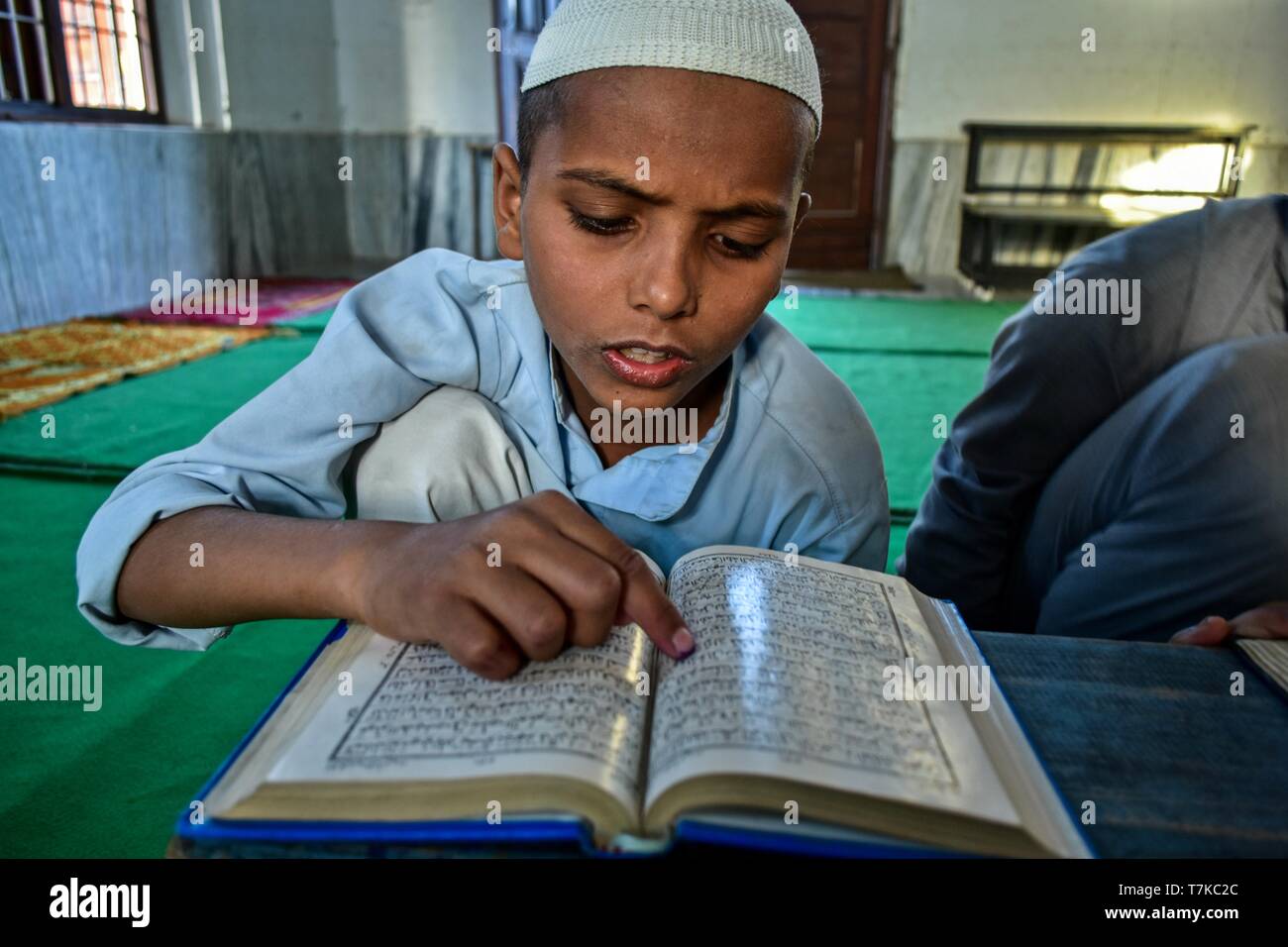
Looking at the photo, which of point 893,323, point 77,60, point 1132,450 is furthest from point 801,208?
point 77,60

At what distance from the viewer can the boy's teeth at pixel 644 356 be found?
0.84m

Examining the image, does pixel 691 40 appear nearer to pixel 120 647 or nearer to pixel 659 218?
pixel 659 218

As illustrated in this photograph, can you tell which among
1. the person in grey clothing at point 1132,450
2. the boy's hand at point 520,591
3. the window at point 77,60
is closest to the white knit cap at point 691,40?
the boy's hand at point 520,591

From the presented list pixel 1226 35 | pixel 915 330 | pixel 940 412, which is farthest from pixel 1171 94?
pixel 940 412

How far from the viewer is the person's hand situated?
0.70 metres

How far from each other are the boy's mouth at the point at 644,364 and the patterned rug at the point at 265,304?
12.0 feet

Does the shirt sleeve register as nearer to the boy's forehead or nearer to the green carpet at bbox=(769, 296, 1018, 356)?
the boy's forehead

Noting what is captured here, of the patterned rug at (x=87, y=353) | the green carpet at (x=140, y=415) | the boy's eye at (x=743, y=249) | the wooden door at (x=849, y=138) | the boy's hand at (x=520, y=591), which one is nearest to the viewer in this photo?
the boy's hand at (x=520, y=591)

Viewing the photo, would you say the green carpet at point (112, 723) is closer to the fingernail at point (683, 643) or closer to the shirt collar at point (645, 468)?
the shirt collar at point (645, 468)

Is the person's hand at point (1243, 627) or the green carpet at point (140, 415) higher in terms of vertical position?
the person's hand at point (1243, 627)

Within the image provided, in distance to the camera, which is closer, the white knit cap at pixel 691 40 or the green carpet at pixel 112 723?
the white knit cap at pixel 691 40

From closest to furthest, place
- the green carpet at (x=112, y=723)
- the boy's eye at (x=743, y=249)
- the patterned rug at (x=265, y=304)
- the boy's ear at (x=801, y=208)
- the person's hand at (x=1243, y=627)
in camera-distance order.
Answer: the person's hand at (x=1243, y=627) < the boy's eye at (x=743, y=249) < the boy's ear at (x=801, y=208) < the green carpet at (x=112, y=723) < the patterned rug at (x=265, y=304)

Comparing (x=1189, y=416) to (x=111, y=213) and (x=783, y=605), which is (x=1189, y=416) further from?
(x=111, y=213)

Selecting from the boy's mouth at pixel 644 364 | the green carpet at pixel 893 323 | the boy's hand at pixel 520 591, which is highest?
the boy's mouth at pixel 644 364
